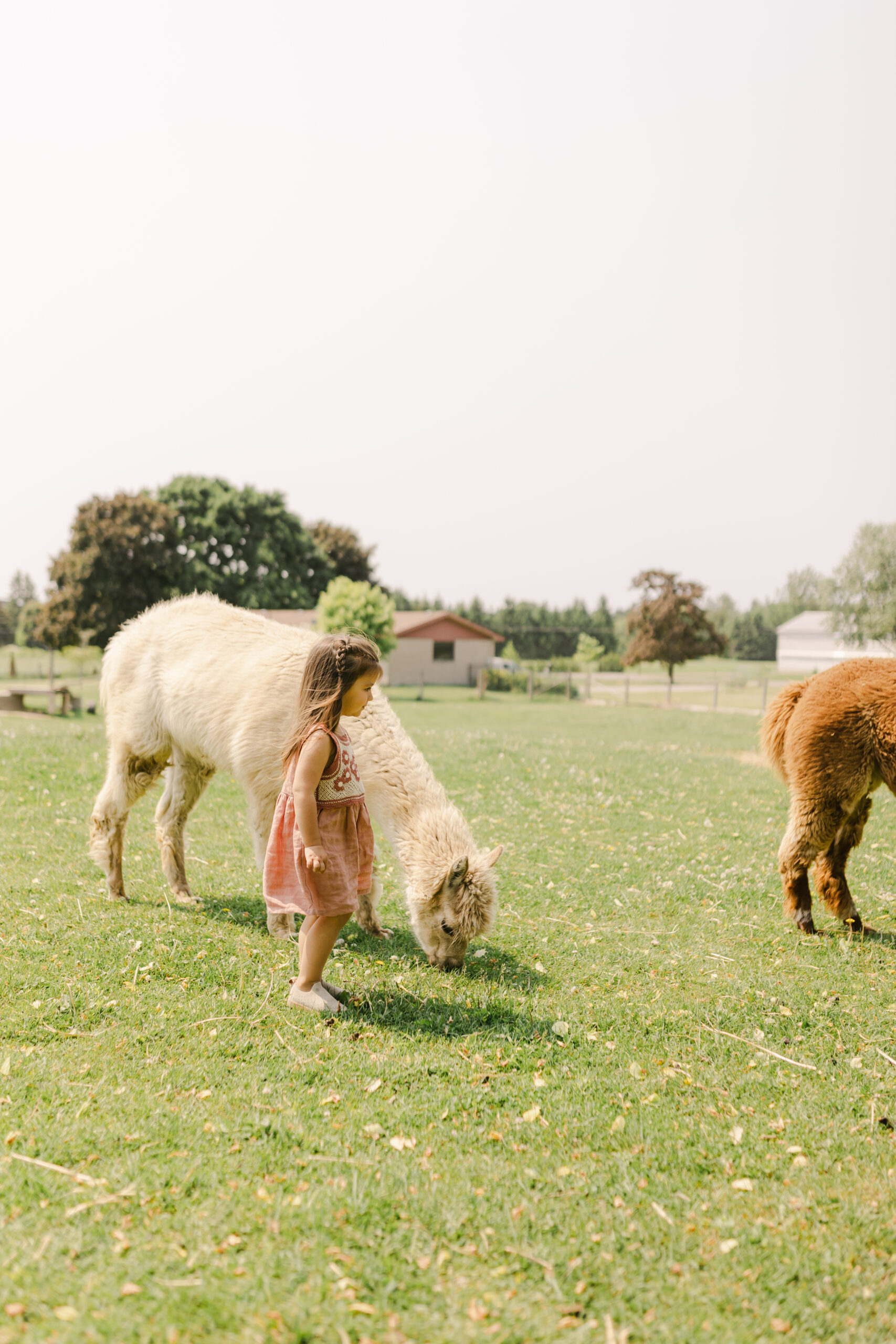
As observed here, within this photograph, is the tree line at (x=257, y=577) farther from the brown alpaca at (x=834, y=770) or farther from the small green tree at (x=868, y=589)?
the brown alpaca at (x=834, y=770)

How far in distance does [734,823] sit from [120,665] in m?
7.62

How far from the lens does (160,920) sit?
6.06m

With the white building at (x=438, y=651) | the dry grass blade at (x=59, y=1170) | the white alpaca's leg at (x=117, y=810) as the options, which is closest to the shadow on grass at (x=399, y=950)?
the white alpaca's leg at (x=117, y=810)

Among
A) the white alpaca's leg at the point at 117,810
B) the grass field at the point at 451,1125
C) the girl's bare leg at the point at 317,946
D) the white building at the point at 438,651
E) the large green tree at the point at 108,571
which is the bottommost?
the grass field at the point at 451,1125

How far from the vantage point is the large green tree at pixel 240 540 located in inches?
2071

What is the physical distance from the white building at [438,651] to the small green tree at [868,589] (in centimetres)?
2712

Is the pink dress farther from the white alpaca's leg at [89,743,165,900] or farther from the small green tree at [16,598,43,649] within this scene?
the small green tree at [16,598,43,649]

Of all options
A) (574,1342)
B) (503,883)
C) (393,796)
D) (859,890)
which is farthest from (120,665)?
(859,890)

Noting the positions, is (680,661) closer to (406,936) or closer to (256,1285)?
(406,936)

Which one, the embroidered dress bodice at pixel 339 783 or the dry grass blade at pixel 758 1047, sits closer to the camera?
the dry grass blade at pixel 758 1047

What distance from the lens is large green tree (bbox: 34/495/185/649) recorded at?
151 feet

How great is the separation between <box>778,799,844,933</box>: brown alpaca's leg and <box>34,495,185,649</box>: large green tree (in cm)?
4351

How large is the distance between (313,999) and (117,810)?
274 cm

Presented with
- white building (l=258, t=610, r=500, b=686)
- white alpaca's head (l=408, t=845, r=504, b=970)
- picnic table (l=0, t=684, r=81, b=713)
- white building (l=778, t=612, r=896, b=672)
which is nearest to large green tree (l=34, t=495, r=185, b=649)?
white building (l=258, t=610, r=500, b=686)
